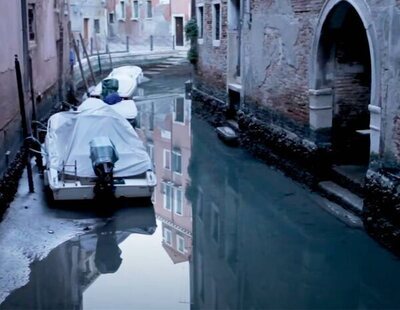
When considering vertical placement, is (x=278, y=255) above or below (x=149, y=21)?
below

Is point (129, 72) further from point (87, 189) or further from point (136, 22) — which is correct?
point (136, 22)

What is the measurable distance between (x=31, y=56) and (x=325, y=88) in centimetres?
476

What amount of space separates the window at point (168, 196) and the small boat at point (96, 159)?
14.6 inches

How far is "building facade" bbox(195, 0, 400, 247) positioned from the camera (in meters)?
5.99

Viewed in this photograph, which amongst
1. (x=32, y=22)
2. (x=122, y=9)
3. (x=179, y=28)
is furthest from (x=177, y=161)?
(x=122, y=9)

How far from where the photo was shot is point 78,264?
5785 mm

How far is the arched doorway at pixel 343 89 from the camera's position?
761cm

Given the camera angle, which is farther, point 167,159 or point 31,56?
point 31,56

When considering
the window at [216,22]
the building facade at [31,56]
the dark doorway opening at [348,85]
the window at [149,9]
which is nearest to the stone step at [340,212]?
the dark doorway opening at [348,85]

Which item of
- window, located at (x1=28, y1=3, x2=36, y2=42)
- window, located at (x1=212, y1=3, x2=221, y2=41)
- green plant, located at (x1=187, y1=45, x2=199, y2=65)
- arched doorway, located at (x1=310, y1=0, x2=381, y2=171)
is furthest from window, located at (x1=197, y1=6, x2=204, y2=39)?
arched doorway, located at (x1=310, y1=0, x2=381, y2=171)

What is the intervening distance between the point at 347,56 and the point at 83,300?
13.3 ft

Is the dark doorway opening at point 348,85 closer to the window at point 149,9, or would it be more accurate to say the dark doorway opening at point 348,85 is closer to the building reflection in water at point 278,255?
the building reflection in water at point 278,255

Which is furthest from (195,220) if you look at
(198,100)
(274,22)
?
(198,100)

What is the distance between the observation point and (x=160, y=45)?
30.1 metres
